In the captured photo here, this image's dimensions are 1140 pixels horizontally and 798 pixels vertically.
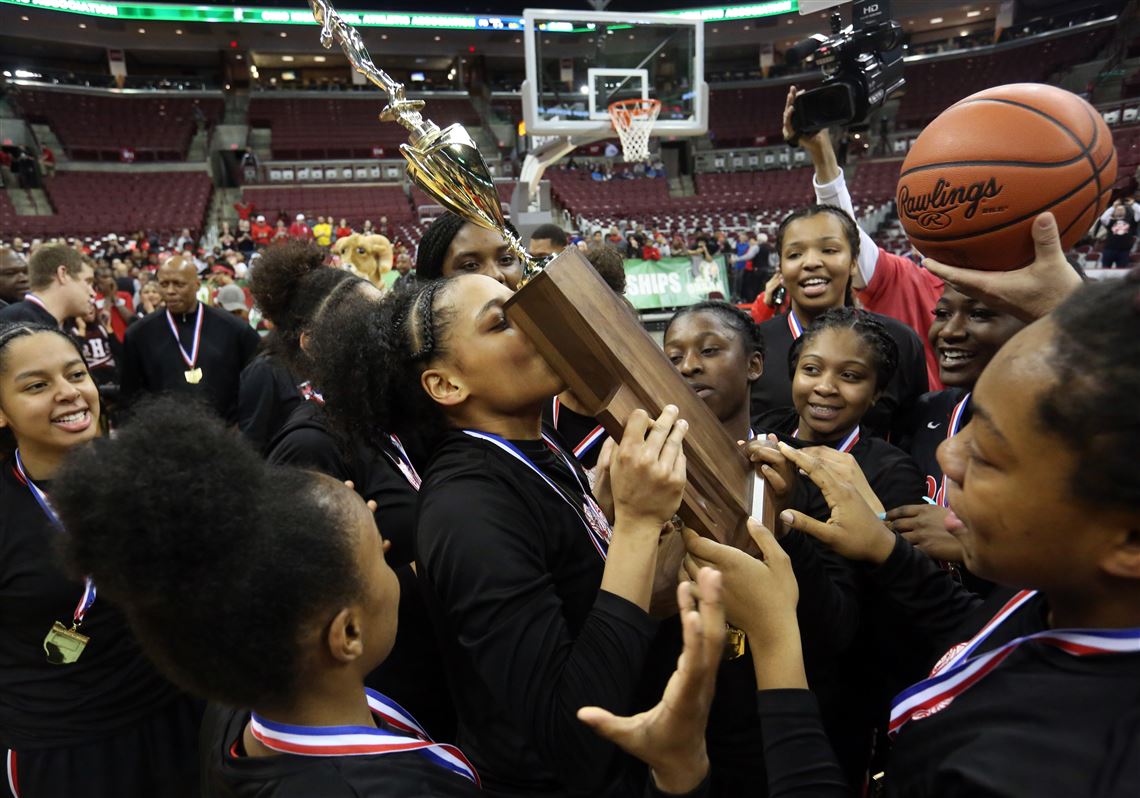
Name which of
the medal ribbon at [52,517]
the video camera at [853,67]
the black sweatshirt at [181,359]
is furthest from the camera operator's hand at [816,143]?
the black sweatshirt at [181,359]

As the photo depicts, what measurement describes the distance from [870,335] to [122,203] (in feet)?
76.6

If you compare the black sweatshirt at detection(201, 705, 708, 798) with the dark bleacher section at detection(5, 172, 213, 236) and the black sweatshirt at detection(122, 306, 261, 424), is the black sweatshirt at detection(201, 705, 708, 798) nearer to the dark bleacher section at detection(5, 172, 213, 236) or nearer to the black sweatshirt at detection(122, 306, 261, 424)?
the black sweatshirt at detection(122, 306, 261, 424)

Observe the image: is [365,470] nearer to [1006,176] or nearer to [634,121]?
[1006,176]

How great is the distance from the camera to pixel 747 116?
25.6 meters

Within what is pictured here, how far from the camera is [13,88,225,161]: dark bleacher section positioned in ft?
72.4

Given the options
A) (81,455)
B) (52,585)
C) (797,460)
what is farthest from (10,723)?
(797,460)

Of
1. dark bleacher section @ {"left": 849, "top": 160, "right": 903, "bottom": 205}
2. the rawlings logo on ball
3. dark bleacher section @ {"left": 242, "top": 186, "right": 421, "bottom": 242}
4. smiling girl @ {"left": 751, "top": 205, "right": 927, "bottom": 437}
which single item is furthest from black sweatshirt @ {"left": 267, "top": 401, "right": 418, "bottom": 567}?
dark bleacher section @ {"left": 849, "top": 160, "right": 903, "bottom": 205}

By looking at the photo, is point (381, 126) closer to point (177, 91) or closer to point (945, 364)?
point (177, 91)

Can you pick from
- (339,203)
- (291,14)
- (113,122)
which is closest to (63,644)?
(339,203)

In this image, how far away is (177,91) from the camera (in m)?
24.0

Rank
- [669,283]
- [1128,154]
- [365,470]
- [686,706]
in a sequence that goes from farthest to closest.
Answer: [1128,154]
[669,283]
[365,470]
[686,706]

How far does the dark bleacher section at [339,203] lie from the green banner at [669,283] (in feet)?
32.9

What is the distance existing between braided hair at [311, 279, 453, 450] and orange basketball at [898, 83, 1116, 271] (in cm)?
110

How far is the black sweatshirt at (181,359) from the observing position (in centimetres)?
418
